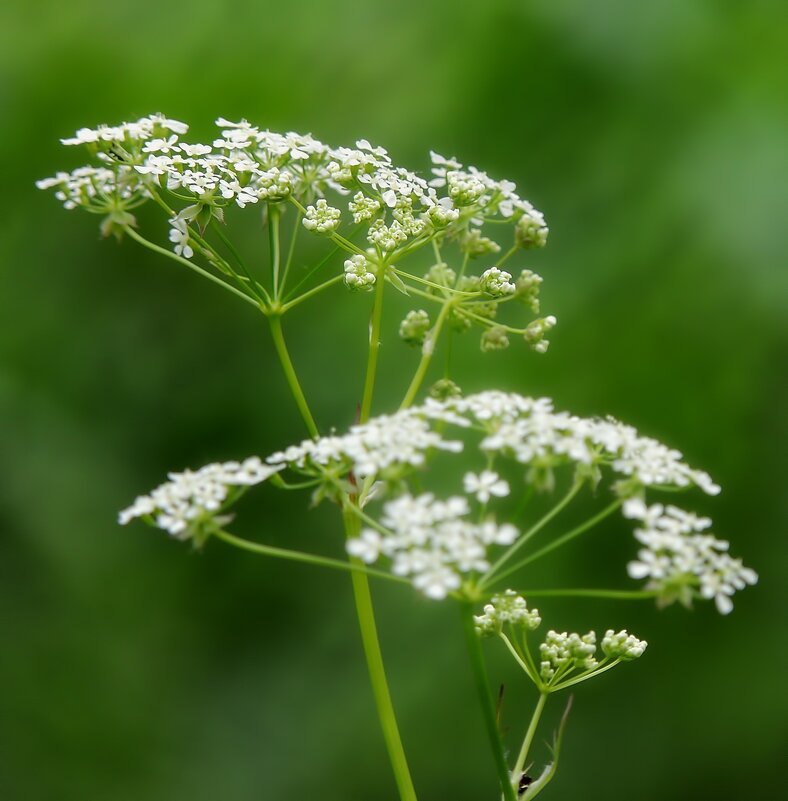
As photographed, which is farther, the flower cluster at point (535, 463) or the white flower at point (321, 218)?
the white flower at point (321, 218)

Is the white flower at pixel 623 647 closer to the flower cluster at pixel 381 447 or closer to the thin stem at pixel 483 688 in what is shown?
the thin stem at pixel 483 688

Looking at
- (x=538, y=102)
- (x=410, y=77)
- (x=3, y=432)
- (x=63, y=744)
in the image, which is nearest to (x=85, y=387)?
(x=3, y=432)

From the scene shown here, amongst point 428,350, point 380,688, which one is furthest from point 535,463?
point 380,688

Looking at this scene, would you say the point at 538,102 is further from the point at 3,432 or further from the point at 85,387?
the point at 3,432

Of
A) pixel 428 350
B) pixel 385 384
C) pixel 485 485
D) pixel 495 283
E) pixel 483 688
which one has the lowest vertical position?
pixel 483 688

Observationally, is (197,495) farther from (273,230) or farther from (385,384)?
(385,384)

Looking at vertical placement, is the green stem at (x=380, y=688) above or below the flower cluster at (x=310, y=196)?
below

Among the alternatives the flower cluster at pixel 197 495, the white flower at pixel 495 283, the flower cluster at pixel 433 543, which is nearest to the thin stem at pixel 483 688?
the flower cluster at pixel 433 543

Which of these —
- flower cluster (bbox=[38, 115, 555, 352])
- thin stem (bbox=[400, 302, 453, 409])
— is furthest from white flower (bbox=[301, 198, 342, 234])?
thin stem (bbox=[400, 302, 453, 409])
